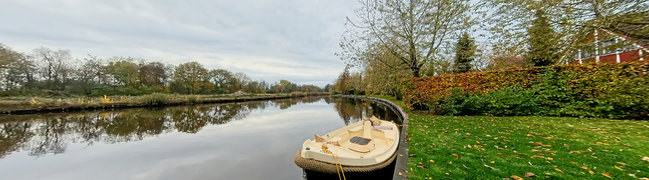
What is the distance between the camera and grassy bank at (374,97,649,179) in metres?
2.45

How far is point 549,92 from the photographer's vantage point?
682 centimetres

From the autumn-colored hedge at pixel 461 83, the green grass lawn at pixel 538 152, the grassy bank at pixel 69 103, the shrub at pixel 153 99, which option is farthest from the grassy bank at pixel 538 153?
the shrub at pixel 153 99

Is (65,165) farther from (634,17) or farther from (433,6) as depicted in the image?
(433,6)

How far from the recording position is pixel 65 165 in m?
4.48

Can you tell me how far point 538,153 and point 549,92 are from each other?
19.9 ft

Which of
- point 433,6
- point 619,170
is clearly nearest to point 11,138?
point 619,170

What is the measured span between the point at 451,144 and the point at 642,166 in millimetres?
2113

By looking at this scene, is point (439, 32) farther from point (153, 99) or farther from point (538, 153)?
point (153, 99)

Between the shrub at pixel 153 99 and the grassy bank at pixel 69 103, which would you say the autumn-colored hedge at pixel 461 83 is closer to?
the shrub at pixel 153 99

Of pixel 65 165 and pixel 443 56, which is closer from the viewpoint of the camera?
pixel 65 165

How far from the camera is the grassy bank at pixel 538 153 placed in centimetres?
245

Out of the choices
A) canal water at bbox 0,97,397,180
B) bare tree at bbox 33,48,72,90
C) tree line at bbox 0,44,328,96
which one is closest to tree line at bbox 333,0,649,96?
canal water at bbox 0,97,397,180

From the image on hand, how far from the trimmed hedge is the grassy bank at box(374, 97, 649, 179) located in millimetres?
1360

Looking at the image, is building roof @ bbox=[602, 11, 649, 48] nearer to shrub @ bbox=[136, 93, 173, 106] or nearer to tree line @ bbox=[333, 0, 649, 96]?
tree line @ bbox=[333, 0, 649, 96]
